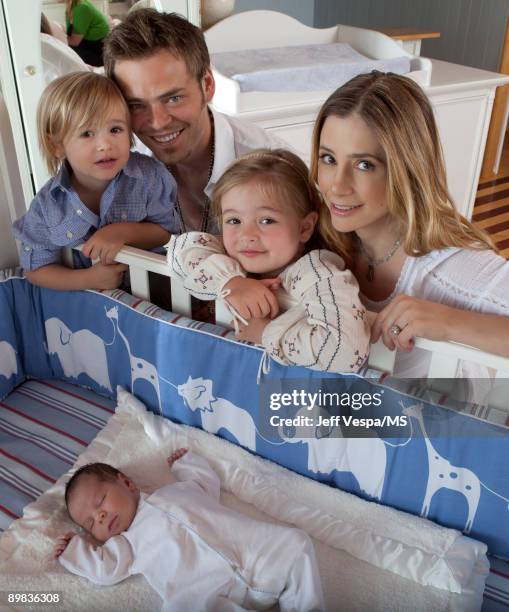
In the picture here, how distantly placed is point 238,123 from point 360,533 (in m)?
0.96

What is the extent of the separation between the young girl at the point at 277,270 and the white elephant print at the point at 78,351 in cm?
34

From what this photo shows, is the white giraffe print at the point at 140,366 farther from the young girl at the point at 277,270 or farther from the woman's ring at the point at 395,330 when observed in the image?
the woman's ring at the point at 395,330

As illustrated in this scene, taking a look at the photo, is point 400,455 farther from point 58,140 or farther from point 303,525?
point 58,140

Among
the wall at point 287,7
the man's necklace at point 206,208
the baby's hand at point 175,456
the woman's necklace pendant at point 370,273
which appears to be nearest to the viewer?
the woman's necklace pendant at point 370,273

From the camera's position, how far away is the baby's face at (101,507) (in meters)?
1.00

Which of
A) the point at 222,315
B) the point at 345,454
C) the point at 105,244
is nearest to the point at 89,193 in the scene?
the point at 105,244

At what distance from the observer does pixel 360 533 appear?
989 millimetres

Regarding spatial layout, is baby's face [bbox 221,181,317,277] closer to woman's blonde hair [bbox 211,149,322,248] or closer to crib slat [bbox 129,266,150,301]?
woman's blonde hair [bbox 211,149,322,248]

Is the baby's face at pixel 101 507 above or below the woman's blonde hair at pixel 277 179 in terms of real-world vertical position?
below

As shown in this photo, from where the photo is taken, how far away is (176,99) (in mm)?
1246

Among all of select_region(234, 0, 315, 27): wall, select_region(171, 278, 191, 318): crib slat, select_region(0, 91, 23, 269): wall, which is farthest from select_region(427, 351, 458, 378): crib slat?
select_region(234, 0, 315, 27): wall

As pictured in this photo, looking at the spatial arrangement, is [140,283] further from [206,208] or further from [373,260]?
[373,260]

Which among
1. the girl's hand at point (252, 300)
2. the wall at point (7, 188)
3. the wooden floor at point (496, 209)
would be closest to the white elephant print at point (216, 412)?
the girl's hand at point (252, 300)

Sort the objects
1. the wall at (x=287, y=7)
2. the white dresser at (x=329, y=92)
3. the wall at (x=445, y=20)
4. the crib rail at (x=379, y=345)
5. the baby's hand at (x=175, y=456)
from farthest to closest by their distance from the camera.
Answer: the wall at (x=445, y=20) < the wall at (x=287, y=7) < the white dresser at (x=329, y=92) < the baby's hand at (x=175, y=456) < the crib rail at (x=379, y=345)
